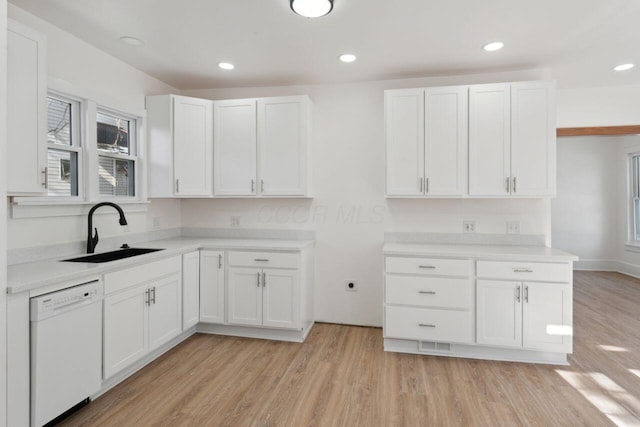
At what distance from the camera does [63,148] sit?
2531 mm

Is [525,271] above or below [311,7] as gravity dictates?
below

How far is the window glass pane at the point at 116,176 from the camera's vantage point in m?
2.98

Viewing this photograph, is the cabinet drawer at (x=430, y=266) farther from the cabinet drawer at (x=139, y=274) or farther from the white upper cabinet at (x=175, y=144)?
the white upper cabinet at (x=175, y=144)

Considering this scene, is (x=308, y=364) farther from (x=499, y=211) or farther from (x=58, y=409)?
(x=499, y=211)

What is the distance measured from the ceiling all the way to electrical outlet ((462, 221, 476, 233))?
147cm

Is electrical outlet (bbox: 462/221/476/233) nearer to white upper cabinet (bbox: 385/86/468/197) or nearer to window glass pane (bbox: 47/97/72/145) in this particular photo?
white upper cabinet (bbox: 385/86/468/197)

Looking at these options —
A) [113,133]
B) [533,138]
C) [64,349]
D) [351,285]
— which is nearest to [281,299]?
[351,285]

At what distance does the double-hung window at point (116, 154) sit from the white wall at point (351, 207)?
144 centimetres

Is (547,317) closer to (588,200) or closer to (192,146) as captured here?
(192,146)

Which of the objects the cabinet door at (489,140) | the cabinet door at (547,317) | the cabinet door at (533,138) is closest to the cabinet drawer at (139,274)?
the cabinet door at (489,140)

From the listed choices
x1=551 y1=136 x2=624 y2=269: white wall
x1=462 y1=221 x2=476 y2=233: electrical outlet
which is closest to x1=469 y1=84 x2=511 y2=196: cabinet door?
x1=462 y1=221 x2=476 y2=233: electrical outlet

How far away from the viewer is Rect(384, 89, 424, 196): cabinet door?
3.09m

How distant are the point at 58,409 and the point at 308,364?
1632mm

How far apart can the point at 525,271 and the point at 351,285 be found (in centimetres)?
162
